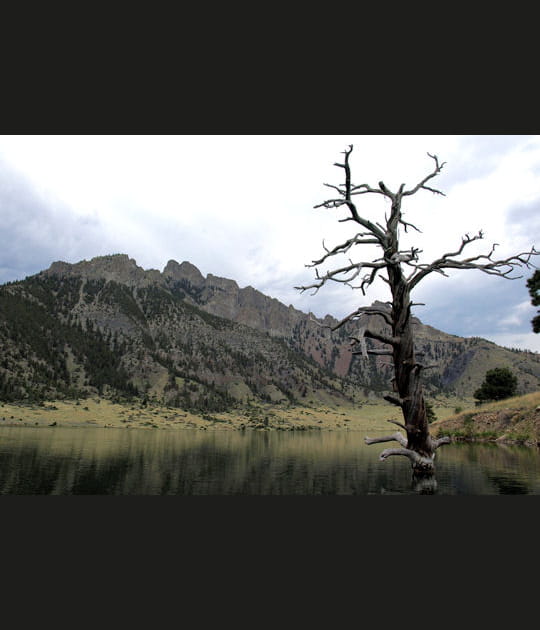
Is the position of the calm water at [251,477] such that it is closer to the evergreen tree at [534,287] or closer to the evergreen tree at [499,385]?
the evergreen tree at [534,287]

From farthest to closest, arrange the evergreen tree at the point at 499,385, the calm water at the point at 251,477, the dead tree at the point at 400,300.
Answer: the evergreen tree at the point at 499,385, the calm water at the point at 251,477, the dead tree at the point at 400,300

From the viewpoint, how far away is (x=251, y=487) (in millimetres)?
28766

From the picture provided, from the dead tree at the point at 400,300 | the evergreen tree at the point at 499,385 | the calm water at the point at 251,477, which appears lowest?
the calm water at the point at 251,477

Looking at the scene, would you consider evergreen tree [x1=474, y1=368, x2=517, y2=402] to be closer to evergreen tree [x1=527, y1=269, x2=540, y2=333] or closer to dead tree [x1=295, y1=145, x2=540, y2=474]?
evergreen tree [x1=527, y1=269, x2=540, y2=333]

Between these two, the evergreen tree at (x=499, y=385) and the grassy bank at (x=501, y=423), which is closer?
the grassy bank at (x=501, y=423)

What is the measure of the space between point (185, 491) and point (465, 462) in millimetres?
23654

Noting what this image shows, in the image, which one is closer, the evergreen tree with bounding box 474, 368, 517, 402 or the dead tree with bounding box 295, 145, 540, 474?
the dead tree with bounding box 295, 145, 540, 474

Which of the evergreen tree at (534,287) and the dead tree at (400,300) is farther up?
the evergreen tree at (534,287)

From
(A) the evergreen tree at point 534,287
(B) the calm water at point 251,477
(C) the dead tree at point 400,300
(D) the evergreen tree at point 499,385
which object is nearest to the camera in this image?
(C) the dead tree at point 400,300

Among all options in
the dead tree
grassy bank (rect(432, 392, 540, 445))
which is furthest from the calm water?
the dead tree

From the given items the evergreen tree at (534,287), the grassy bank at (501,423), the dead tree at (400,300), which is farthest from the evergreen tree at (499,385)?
the dead tree at (400,300)

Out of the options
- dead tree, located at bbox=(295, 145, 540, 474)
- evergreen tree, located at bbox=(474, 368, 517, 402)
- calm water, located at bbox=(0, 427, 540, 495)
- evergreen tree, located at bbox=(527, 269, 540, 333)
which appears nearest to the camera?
dead tree, located at bbox=(295, 145, 540, 474)

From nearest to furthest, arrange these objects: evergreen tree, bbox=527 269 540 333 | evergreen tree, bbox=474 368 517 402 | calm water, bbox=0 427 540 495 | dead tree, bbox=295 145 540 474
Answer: dead tree, bbox=295 145 540 474 → calm water, bbox=0 427 540 495 → evergreen tree, bbox=527 269 540 333 → evergreen tree, bbox=474 368 517 402

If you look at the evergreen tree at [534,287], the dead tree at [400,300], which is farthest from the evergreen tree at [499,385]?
the dead tree at [400,300]
